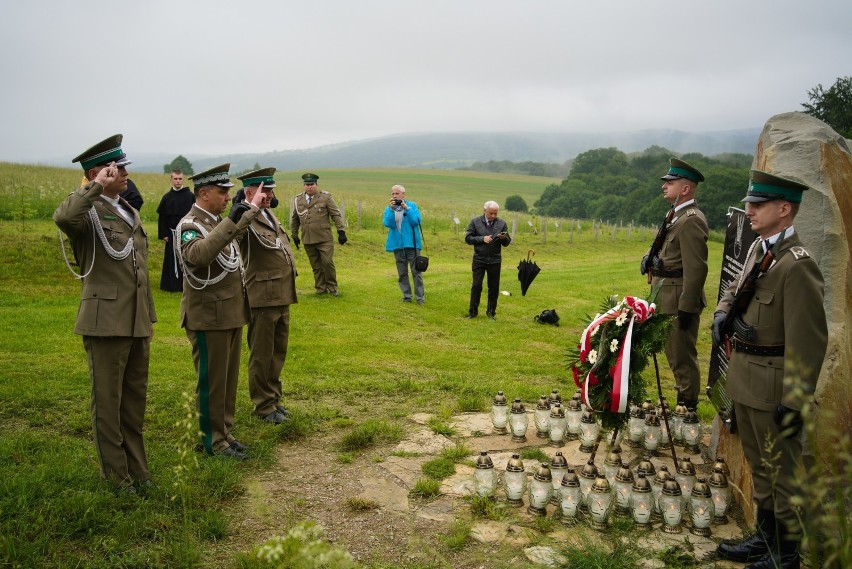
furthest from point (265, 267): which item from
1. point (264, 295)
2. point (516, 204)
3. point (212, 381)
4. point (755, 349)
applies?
point (516, 204)

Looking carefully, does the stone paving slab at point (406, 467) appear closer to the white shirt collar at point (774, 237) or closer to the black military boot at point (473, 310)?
the white shirt collar at point (774, 237)

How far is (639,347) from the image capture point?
17.0 ft

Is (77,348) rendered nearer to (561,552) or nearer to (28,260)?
(28,260)

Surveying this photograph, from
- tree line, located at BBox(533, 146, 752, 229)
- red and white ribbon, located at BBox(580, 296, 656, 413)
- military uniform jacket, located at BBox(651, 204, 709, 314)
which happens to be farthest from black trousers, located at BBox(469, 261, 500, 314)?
tree line, located at BBox(533, 146, 752, 229)

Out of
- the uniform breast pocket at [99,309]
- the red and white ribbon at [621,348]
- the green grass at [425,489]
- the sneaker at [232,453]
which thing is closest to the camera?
the uniform breast pocket at [99,309]

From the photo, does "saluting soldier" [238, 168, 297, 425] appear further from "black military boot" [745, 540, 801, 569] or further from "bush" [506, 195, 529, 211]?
"bush" [506, 195, 529, 211]

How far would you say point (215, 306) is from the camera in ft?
19.2

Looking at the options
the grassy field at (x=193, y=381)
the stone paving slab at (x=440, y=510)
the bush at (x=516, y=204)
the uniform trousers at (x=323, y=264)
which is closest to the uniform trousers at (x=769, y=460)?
the grassy field at (x=193, y=381)

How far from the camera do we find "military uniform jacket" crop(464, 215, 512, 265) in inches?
503

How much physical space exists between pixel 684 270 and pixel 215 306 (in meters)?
4.52

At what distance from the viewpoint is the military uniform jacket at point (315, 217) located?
1411cm

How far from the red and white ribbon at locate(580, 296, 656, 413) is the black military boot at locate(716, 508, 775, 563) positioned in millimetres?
1120

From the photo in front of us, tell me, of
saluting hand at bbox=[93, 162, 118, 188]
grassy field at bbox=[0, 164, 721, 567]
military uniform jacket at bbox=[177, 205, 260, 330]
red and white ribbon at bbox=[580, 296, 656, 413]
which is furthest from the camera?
military uniform jacket at bbox=[177, 205, 260, 330]

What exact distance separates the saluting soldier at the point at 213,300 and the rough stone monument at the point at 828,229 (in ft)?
13.5
